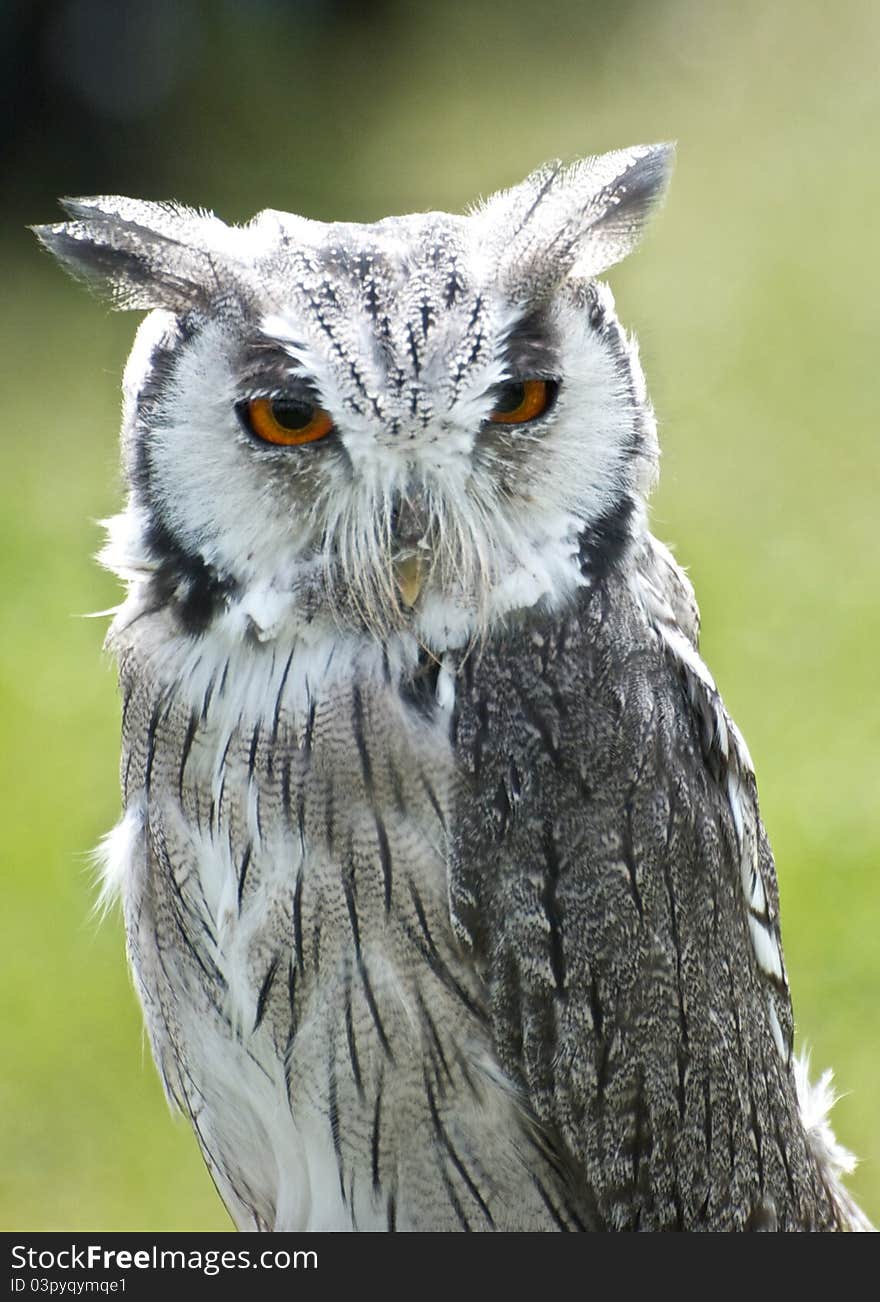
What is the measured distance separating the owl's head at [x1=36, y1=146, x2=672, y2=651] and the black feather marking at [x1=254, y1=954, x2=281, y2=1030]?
0.30m

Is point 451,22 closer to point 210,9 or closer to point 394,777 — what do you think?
point 210,9

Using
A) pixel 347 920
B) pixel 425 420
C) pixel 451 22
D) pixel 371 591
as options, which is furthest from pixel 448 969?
pixel 451 22

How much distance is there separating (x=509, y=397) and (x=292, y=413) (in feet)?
0.57

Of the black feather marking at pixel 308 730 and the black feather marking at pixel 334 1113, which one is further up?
the black feather marking at pixel 308 730

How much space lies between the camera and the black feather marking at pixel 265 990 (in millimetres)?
1493

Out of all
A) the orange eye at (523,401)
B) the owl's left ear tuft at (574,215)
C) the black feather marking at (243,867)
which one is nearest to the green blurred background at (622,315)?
the owl's left ear tuft at (574,215)

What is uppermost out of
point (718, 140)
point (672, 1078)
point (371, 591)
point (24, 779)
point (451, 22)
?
point (451, 22)

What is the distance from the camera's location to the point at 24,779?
145 inches

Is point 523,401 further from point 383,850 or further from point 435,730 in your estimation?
point 383,850

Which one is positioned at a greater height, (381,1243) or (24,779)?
(24,779)

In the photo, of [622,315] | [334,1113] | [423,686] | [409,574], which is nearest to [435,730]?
[423,686]

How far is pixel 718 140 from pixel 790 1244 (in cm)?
485

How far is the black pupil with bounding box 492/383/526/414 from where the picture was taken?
132cm

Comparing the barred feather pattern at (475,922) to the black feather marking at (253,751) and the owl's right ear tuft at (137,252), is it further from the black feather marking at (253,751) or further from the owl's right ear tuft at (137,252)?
the owl's right ear tuft at (137,252)
